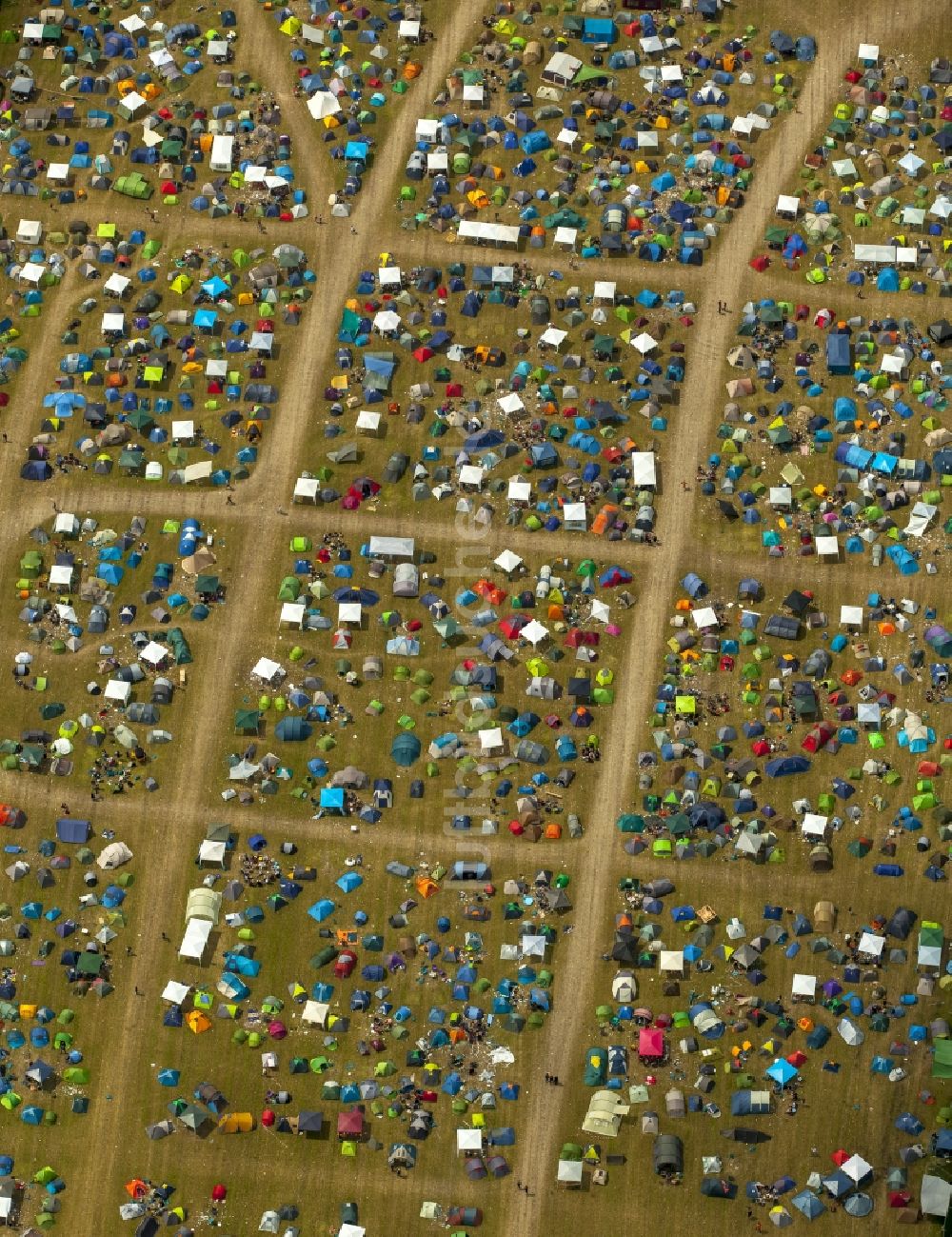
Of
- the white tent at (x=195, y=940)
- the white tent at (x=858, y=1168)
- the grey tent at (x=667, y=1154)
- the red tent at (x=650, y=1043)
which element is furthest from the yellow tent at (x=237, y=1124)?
the white tent at (x=858, y=1168)

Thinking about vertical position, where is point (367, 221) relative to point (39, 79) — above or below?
below

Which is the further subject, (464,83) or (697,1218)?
(464,83)

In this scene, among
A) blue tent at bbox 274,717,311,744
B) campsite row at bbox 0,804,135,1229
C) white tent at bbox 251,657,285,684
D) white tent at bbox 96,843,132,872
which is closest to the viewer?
campsite row at bbox 0,804,135,1229

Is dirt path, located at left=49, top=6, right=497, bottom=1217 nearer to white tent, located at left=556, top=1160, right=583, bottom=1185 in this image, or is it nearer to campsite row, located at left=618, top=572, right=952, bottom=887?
white tent, located at left=556, top=1160, right=583, bottom=1185

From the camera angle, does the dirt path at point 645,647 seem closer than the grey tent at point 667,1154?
No

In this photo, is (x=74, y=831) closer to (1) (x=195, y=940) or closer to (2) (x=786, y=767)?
(1) (x=195, y=940)

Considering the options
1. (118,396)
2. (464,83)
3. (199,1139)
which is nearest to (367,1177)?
(199,1139)

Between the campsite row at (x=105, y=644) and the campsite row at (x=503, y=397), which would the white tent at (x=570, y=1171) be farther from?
the campsite row at (x=503, y=397)

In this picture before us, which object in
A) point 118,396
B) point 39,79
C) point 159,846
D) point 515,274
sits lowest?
point 159,846

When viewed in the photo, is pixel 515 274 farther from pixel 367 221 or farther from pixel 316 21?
pixel 316 21

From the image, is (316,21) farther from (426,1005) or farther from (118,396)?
(426,1005)

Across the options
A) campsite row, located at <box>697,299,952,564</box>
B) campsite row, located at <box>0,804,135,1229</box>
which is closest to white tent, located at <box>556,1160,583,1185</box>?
campsite row, located at <box>0,804,135,1229</box>
